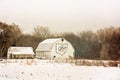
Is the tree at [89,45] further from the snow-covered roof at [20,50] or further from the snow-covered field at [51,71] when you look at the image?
the snow-covered roof at [20,50]

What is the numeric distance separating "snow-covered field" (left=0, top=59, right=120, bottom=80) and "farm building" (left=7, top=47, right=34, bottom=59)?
0.17ft

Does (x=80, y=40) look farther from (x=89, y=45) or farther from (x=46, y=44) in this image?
(x=46, y=44)

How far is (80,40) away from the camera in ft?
11.4

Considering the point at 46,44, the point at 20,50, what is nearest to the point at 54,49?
the point at 46,44

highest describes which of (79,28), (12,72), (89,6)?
(89,6)

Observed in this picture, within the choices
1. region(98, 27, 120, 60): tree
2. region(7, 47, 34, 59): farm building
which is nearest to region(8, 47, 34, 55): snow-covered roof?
region(7, 47, 34, 59): farm building

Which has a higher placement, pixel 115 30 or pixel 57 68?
pixel 115 30

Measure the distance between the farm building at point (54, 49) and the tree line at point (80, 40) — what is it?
0.04 m

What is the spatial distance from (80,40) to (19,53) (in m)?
0.65

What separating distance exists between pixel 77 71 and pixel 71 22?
20.4 inches

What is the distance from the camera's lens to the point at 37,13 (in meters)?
3.63

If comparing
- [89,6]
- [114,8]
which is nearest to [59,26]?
[89,6]

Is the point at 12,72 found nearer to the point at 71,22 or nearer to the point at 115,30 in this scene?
the point at 71,22

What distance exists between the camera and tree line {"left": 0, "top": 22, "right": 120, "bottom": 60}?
11.3 feet
